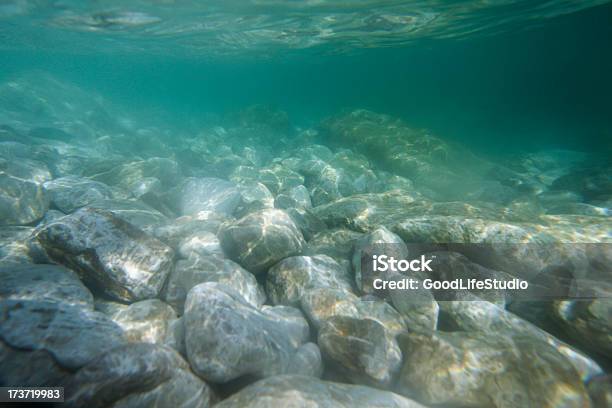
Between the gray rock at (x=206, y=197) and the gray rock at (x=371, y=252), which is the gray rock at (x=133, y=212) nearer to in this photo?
the gray rock at (x=206, y=197)

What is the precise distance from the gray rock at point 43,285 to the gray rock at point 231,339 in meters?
1.43

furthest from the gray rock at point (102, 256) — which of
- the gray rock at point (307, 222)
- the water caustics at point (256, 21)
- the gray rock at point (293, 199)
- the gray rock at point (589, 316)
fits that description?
the water caustics at point (256, 21)

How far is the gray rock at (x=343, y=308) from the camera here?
4035mm

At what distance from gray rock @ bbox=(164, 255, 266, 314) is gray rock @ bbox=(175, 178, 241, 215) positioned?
3.05 m

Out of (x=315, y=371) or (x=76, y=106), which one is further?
(x=76, y=106)

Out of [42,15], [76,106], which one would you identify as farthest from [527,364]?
[76,106]

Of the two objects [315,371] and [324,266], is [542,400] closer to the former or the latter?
[315,371]

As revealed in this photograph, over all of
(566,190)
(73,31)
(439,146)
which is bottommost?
(566,190)

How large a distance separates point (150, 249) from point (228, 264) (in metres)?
1.21

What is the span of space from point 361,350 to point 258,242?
8.10ft

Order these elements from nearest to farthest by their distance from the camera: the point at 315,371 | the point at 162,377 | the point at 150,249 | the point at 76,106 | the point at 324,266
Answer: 1. the point at 162,377
2. the point at 315,371
3. the point at 150,249
4. the point at 324,266
5. the point at 76,106

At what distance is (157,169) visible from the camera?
980cm

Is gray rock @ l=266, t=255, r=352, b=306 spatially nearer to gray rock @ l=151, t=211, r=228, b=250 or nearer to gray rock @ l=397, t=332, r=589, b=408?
gray rock @ l=397, t=332, r=589, b=408

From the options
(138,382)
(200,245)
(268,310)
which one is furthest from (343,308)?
(200,245)
